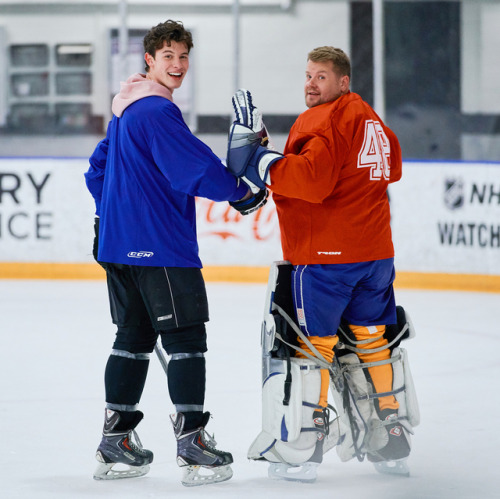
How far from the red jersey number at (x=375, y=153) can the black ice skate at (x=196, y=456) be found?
30.5 inches

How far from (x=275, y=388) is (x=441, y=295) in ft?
12.0

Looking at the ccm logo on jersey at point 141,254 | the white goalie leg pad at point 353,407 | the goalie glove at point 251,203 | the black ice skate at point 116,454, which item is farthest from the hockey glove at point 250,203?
the black ice skate at point 116,454

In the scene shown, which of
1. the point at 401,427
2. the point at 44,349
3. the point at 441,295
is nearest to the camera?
the point at 401,427

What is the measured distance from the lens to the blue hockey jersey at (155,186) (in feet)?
7.71

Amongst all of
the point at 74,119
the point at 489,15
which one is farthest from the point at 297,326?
the point at 489,15

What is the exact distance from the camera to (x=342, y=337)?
103 inches

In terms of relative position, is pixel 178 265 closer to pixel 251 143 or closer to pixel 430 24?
pixel 251 143

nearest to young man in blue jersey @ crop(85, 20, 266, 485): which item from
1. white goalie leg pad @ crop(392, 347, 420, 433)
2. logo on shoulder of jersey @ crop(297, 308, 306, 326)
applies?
logo on shoulder of jersey @ crop(297, 308, 306, 326)

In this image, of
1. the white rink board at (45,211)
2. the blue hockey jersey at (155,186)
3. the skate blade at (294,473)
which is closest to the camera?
the blue hockey jersey at (155,186)

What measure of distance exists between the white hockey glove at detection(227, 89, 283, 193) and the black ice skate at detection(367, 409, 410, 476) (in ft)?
2.41

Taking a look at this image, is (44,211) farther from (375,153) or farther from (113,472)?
(375,153)

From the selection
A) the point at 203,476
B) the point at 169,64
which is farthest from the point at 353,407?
the point at 169,64

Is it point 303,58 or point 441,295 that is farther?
point 303,58

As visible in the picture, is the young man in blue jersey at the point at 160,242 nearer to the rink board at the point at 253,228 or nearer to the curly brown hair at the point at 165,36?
the curly brown hair at the point at 165,36
